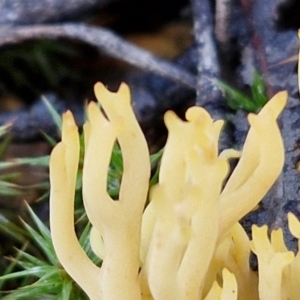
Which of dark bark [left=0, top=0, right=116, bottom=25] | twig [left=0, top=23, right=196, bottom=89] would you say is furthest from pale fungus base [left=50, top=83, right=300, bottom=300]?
dark bark [left=0, top=0, right=116, bottom=25]

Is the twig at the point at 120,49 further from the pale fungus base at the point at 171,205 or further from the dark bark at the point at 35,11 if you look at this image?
the pale fungus base at the point at 171,205

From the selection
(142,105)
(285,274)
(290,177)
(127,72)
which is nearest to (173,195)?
(285,274)

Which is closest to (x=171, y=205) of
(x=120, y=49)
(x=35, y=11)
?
(x=120, y=49)

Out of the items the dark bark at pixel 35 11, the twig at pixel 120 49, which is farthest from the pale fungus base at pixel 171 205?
the dark bark at pixel 35 11

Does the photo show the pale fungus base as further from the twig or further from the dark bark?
the dark bark

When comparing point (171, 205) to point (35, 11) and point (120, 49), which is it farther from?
point (35, 11)

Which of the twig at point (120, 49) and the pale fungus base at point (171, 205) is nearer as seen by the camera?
the pale fungus base at point (171, 205)

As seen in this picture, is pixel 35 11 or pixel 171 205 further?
pixel 35 11

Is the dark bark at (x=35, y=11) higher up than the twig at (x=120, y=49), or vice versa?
the dark bark at (x=35, y=11)
